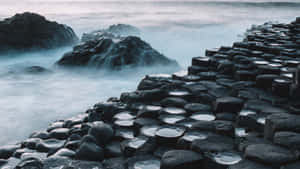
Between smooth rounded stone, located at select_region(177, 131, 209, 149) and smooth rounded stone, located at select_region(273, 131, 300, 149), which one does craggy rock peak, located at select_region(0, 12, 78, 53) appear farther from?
smooth rounded stone, located at select_region(273, 131, 300, 149)

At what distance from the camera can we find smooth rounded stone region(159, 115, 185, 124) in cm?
242

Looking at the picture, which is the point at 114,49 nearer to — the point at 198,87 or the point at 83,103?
the point at 83,103

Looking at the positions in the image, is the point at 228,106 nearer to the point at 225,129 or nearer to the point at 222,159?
the point at 225,129

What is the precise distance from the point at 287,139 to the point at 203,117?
2.67ft

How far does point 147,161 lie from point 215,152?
419 millimetres

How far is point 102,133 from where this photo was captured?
2.52 meters

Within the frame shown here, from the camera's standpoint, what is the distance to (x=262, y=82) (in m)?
3.05

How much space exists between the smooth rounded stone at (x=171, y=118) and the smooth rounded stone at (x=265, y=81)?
101cm

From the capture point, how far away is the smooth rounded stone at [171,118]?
2.42 metres

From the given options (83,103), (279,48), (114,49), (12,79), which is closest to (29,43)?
(12,79)

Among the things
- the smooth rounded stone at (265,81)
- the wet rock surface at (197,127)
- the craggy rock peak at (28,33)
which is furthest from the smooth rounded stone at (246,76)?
the craggy rock peak at (28,33)

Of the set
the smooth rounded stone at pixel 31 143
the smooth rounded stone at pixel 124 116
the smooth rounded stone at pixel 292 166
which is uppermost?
the smooth rounded stone at pixel 292 166

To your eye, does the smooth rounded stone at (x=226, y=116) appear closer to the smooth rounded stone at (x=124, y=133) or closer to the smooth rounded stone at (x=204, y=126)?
the smooth rounded stone at (x=204, y=126)

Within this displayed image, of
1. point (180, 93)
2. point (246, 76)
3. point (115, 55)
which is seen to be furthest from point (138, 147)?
point (115, 55)
